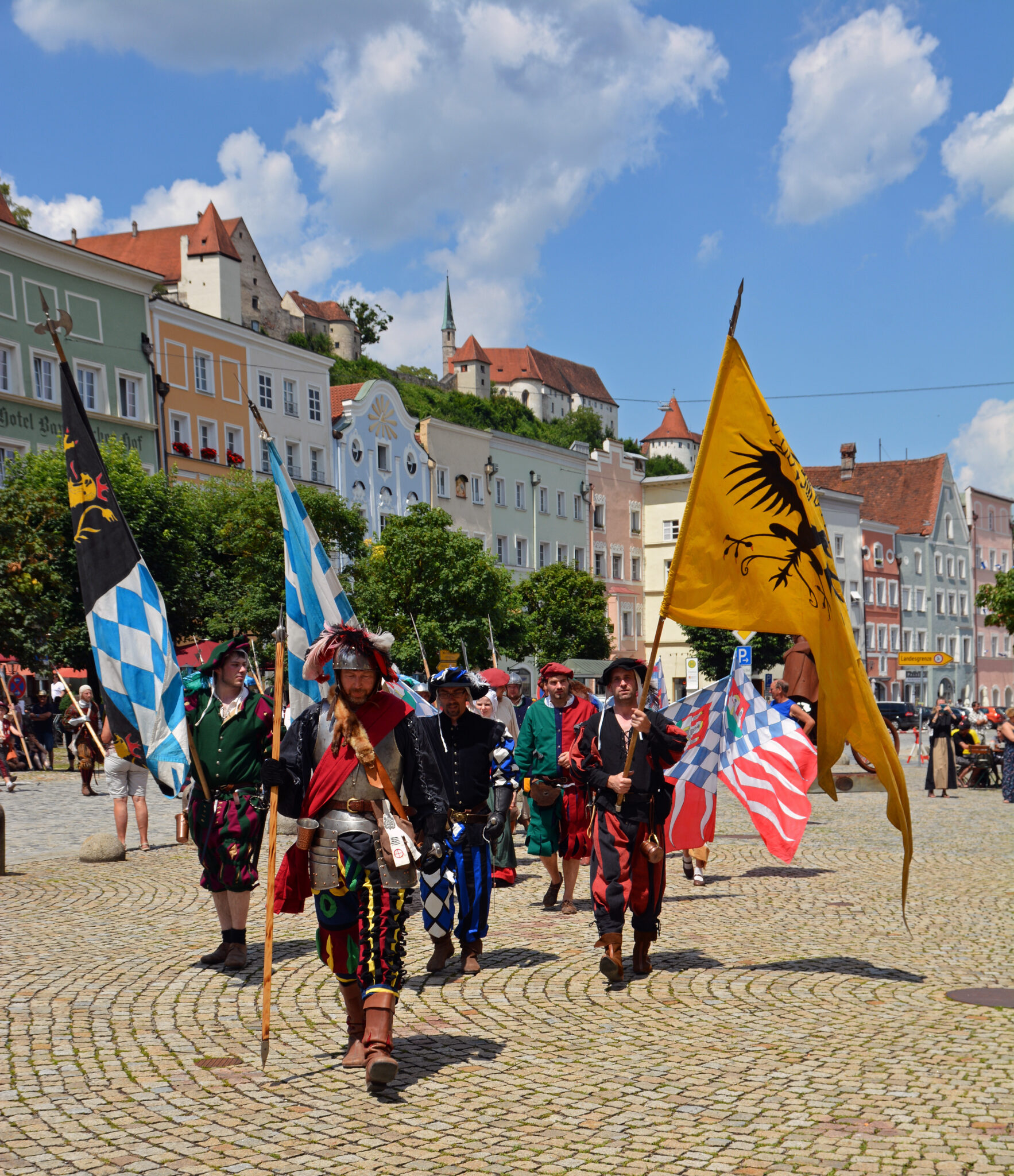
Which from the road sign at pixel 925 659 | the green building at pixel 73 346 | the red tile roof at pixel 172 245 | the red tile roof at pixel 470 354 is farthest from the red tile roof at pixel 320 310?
the road sign at pixel 925 659

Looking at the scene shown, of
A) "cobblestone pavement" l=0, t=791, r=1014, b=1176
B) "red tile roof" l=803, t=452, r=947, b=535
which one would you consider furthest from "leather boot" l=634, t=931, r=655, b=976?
"red tile roof" l=803, t=452, r=947, b=535

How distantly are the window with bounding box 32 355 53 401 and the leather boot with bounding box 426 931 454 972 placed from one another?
34489 millimetres

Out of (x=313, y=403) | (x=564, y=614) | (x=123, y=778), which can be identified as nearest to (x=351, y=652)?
(x=123, y=778)

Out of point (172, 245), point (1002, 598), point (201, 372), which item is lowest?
point (1002, 598)

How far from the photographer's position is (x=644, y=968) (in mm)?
7594

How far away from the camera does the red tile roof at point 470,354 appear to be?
Answer: 13825cm

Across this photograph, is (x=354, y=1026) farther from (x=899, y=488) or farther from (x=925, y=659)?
(x=899, y=488)

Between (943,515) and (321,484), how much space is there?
177 ft

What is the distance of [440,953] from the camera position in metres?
7.77

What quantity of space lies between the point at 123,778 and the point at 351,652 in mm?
7842

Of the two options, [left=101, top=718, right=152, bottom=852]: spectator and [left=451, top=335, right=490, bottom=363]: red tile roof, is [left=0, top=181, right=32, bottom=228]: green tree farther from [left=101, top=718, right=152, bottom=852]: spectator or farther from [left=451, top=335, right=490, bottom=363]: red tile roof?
[left=451, top=335, right=490, bottom=363]: red tile roof

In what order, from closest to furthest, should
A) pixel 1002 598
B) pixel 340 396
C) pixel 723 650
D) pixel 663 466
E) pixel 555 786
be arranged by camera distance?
pixel 555 786
pixel 1002 598
pixel 340 396
pixel 723 650
pixel 663 466

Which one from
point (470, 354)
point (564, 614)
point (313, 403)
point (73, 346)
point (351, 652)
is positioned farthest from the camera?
point (470, 354)

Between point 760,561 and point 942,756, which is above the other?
point 760,561
